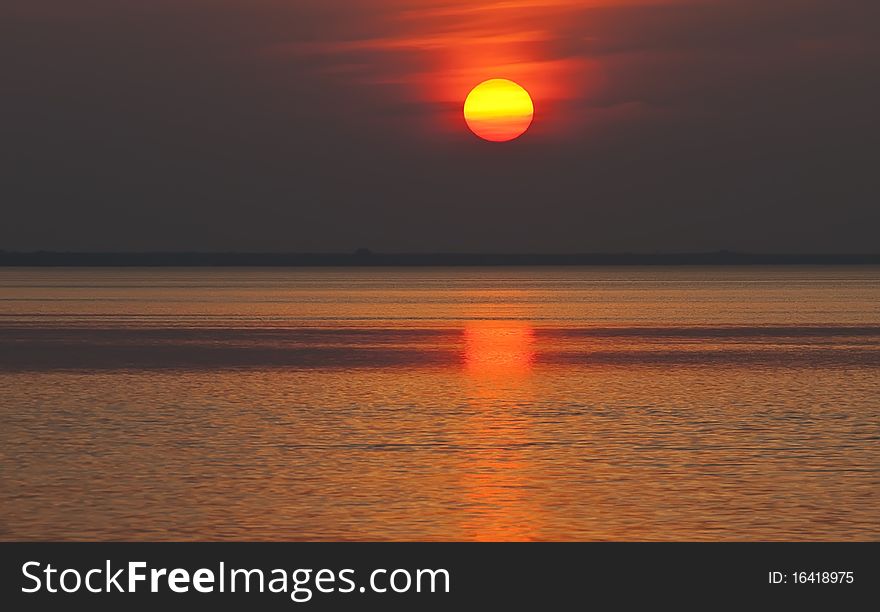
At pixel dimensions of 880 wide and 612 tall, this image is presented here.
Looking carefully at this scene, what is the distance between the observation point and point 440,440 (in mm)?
27312

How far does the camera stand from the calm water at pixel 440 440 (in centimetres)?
1938
